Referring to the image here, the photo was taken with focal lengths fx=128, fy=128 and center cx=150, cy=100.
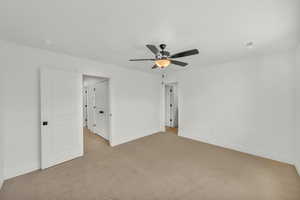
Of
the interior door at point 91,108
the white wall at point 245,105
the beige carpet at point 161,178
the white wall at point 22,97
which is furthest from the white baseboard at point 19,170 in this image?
the white wall at point 245,105

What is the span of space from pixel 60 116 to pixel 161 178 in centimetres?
228

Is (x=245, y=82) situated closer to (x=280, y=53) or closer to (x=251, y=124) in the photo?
(x=280, y=53)

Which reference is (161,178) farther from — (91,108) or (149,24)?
(91,108)

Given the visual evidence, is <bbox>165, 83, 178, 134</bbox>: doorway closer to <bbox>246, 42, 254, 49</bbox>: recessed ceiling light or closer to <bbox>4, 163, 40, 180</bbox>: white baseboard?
<bbox>246, 42, 254, 49</bbox>: recessed ceiling light

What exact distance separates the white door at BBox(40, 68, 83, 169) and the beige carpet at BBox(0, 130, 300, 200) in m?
0.26

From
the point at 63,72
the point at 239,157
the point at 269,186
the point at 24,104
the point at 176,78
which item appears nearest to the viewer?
the point at 269,186

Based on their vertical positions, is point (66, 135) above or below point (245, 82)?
below

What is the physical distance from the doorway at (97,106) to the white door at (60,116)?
94cm

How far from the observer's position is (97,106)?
449 centimetres

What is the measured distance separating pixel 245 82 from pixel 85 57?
12.4 feet

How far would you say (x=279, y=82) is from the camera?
262 centimetres

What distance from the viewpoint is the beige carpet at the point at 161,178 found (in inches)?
69.4

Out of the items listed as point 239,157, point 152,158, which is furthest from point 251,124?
point 152,158

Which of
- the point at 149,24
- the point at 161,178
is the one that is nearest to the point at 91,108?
the point at 161,178
